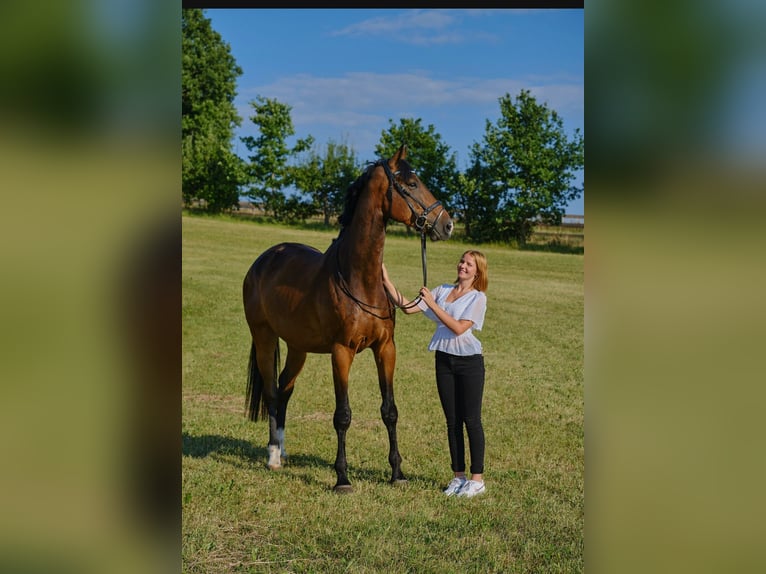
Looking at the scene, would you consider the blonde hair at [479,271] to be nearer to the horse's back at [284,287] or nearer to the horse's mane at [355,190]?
the horse's mane at [355,190]

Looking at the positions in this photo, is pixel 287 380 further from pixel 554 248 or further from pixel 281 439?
pixel 554 248

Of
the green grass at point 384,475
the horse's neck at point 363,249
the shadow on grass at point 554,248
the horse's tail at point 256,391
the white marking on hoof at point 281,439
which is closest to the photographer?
the green grass at point 384,475

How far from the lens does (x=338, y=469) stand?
17.9 feet

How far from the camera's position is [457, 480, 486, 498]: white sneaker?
5.31m

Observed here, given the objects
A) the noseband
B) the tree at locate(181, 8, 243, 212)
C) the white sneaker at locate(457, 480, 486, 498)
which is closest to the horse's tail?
the white sneaker at locate(457, 480, 486, 498)

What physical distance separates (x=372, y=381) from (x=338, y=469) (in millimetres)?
5054

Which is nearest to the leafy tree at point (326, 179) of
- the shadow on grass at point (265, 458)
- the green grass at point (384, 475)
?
the green grass at point (384, 475)

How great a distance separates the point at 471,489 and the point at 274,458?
175cm

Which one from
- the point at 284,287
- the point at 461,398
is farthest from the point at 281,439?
the point at 461,398

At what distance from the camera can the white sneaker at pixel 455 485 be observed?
5.38 m

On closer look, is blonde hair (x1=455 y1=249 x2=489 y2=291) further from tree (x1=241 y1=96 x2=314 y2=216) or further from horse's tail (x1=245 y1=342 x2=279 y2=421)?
tree (x1=241 y1=96 x2=314 y2=216)

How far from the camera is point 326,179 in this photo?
34969 mm

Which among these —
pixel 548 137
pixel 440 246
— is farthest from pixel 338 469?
pixel 548 137
